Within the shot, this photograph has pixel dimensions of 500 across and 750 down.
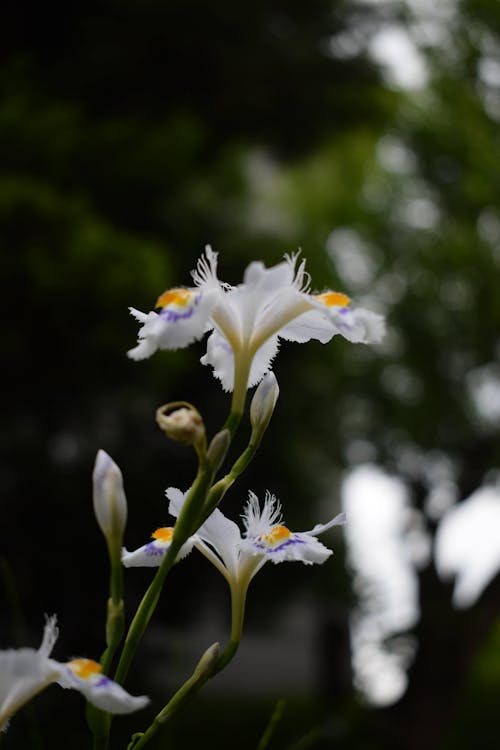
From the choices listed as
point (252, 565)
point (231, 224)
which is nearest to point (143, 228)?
point (231, 224)

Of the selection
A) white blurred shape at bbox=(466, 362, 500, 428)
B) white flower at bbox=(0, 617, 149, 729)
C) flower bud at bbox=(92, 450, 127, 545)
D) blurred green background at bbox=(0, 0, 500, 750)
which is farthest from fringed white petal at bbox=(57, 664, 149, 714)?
white blurred shape at bbox=(466, 362, 500, 428)

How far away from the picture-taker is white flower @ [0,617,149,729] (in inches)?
26.3

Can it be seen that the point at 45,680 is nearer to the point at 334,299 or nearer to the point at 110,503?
the point at 110,503

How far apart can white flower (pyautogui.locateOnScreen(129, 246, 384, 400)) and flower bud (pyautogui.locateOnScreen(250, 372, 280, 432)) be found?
21mm

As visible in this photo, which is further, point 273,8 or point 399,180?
point 399,180

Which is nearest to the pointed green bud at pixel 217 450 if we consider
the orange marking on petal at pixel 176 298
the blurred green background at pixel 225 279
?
the orange marking on petal at pixel 176 298

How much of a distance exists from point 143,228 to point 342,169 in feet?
13.6

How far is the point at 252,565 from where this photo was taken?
3.05ft

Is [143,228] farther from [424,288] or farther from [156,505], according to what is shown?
[424,288]

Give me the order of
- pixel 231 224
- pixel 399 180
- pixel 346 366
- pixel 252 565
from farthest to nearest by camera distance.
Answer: pixel 399 180 → pixel 346 366 → pixel 231 224 → pixel 252 565

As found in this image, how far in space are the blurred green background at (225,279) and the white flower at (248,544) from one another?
3025 millimetres

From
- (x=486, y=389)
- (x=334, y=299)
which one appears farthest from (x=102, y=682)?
(x=486, y=389)

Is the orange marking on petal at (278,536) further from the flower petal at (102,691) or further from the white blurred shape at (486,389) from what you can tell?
the white blurred shape at (486,389)

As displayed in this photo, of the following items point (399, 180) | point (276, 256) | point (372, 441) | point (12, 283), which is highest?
point (399, 180)
